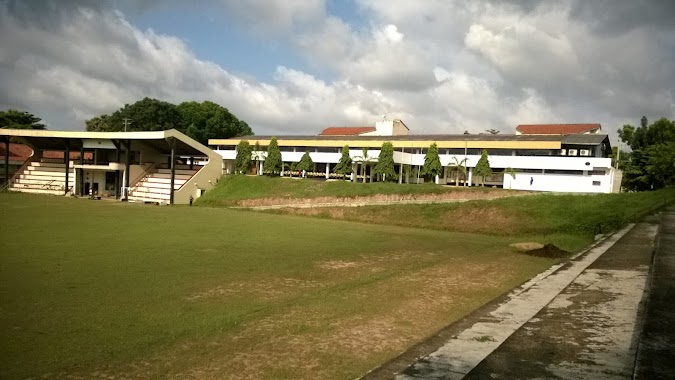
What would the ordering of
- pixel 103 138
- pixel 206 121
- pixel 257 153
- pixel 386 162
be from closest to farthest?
pixel 103 138
pixel 386 162
pixel 257 153
pixel 206 121

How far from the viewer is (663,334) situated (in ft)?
16.0

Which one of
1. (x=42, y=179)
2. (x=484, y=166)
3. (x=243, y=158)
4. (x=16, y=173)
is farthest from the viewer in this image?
(x=243, y=158)

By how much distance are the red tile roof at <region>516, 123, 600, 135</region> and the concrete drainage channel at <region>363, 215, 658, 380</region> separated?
151 ft

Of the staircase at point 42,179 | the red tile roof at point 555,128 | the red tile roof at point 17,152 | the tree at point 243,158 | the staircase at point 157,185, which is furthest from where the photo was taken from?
the red tile roof at point 555,128

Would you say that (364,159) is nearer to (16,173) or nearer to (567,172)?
(567,172)

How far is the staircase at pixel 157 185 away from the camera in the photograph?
35.4m

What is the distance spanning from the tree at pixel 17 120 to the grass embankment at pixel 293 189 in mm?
31936

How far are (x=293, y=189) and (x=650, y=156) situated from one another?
2857 centimetres

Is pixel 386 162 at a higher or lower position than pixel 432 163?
lower

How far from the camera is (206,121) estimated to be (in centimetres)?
6550

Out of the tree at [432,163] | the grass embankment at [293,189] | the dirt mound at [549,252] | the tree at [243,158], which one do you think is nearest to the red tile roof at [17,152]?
the tree at [243,158]

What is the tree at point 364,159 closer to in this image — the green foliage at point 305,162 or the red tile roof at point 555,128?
the green foliage at point 305,162

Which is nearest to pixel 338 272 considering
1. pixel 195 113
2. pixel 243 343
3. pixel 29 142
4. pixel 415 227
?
pixel 243 343

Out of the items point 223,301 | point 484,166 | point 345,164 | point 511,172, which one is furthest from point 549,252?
point 345,164
